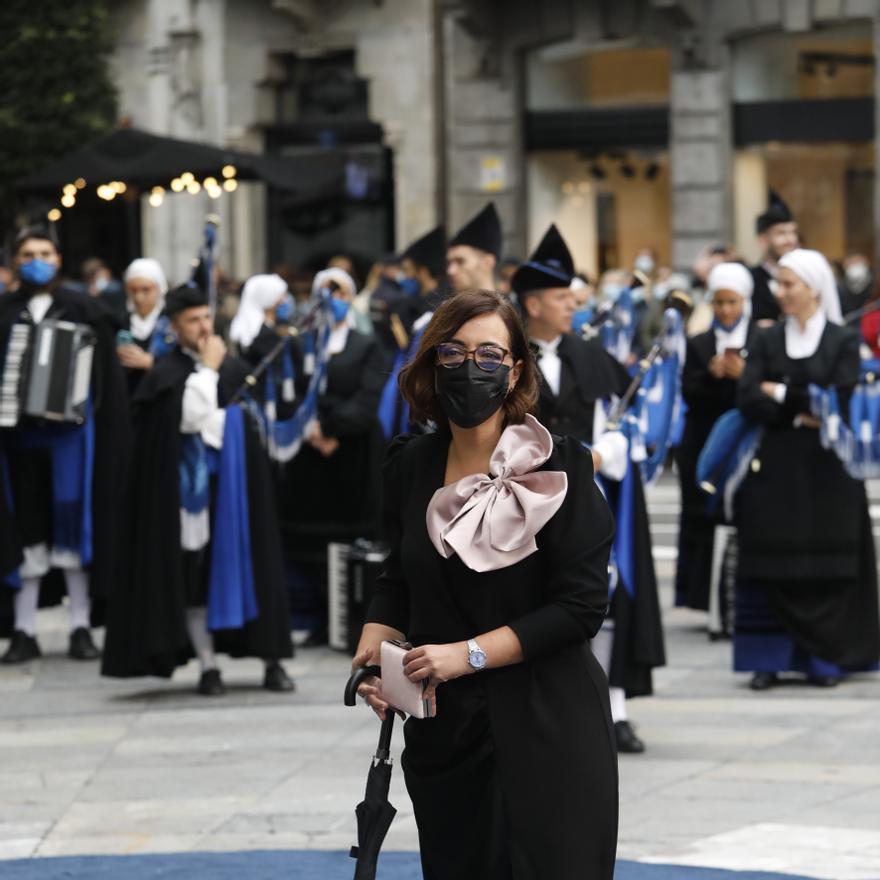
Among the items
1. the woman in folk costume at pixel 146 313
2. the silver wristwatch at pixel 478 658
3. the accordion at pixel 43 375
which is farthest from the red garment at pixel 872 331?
the silver wristwatch at pixel 478 658

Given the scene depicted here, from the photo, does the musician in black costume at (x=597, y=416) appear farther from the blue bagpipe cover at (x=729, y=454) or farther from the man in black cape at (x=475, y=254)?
the blue bagpipe cover at (x=729, y=454)

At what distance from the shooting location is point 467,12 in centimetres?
2673

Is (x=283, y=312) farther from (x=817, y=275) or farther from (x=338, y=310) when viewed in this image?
(x=817, y=275)

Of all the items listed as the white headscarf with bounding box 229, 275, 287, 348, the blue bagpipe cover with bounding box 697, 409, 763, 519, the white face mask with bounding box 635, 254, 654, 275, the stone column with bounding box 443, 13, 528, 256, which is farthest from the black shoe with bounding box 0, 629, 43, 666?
the stone column with bounding box 443, 13, 528, 256

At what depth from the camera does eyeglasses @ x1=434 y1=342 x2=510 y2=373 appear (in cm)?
464

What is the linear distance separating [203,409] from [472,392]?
5.45 meters

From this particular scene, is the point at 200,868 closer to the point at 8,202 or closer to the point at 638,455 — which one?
the point at 638,455

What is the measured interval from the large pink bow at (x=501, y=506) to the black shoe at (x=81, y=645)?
714cm

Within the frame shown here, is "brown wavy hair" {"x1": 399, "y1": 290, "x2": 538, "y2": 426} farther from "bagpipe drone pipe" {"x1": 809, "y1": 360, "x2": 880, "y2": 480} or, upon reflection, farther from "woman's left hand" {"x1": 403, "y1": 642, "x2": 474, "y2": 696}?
"bagpipe drone pipe" {"x1": 809, "y1": 360, "x2": 880, "y2": 480}

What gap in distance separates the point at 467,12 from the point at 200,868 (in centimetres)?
2080

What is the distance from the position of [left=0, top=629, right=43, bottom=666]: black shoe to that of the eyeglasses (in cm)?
714

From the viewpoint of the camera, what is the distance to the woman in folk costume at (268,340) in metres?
12.0

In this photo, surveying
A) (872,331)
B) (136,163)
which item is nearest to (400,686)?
(872,331)

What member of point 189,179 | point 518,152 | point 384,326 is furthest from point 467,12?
point 384,326
